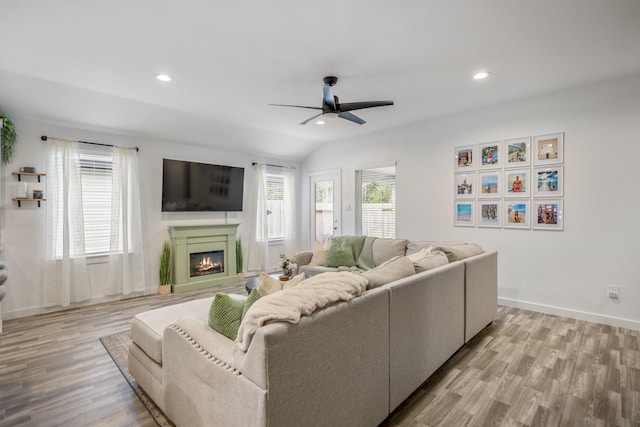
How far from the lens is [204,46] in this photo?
103 inches

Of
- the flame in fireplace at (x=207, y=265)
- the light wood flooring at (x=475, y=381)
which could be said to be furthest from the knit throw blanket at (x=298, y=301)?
the flame in fireplace at (x=207, y=265)

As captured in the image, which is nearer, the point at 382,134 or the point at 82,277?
the point at 82,277

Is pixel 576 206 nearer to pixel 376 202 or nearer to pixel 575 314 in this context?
pixel 575 314

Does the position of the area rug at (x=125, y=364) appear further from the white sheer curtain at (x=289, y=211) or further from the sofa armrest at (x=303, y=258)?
the white sheer curtain at (x=289, y=211)

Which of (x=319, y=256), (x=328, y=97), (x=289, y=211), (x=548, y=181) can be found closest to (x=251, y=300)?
(x=328, y=97)

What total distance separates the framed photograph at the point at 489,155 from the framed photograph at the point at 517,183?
192 millimetres

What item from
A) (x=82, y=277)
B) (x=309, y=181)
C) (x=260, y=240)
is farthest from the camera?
(x=309, y=181)

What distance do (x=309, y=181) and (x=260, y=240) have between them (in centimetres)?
166

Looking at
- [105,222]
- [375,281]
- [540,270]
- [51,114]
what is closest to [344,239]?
[540,270]

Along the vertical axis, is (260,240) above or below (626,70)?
below

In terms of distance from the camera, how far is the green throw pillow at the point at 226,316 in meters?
1.57

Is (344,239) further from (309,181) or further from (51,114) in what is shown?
(51,114)

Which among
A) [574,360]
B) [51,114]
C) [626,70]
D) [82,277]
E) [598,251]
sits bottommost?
[574,360]

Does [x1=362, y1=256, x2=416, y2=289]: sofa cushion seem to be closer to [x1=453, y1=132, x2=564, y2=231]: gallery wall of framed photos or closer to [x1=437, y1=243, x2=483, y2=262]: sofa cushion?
[x1=437, y1=243, x2=483, y2=262]: sofa cushion
